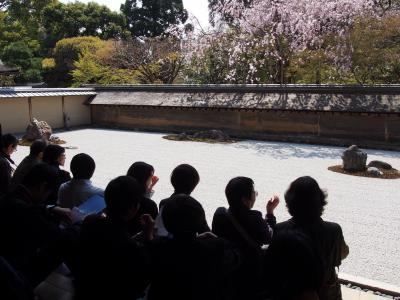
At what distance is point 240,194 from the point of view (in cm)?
312

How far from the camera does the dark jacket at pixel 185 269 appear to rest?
2.43 meters

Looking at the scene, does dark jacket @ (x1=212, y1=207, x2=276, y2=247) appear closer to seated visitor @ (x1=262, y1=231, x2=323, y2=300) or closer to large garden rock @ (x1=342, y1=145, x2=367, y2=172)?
seated visitor @ (x1=262, y1=231, x2=323, y2=300)

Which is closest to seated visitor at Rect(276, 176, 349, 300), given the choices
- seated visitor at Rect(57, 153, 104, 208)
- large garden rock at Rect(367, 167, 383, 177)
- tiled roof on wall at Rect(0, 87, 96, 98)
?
seated visitor at Rect(57, 153, 104, 208)

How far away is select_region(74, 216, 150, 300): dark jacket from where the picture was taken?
245cm

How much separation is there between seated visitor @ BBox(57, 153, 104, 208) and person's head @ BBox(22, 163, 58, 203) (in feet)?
2.40

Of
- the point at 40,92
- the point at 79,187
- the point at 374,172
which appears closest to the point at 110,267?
the point at 79,187

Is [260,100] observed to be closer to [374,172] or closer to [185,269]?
[374,172]

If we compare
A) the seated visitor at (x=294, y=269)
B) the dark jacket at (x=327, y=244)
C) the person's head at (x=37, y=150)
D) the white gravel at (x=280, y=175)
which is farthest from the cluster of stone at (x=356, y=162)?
the seated visitor at (x=294, y=269)

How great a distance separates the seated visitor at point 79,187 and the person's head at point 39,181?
0.73 m

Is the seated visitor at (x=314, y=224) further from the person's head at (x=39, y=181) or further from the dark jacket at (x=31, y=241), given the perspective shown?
the person's head at (x=39, y=181)

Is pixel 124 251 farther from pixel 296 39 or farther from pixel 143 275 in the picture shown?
pixel 296 39

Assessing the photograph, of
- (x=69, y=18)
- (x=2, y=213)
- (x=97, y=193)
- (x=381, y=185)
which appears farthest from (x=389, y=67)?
(x=69, y=18)

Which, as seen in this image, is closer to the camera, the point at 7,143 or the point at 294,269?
the point at 294,269

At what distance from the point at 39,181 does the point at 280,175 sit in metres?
8.10
